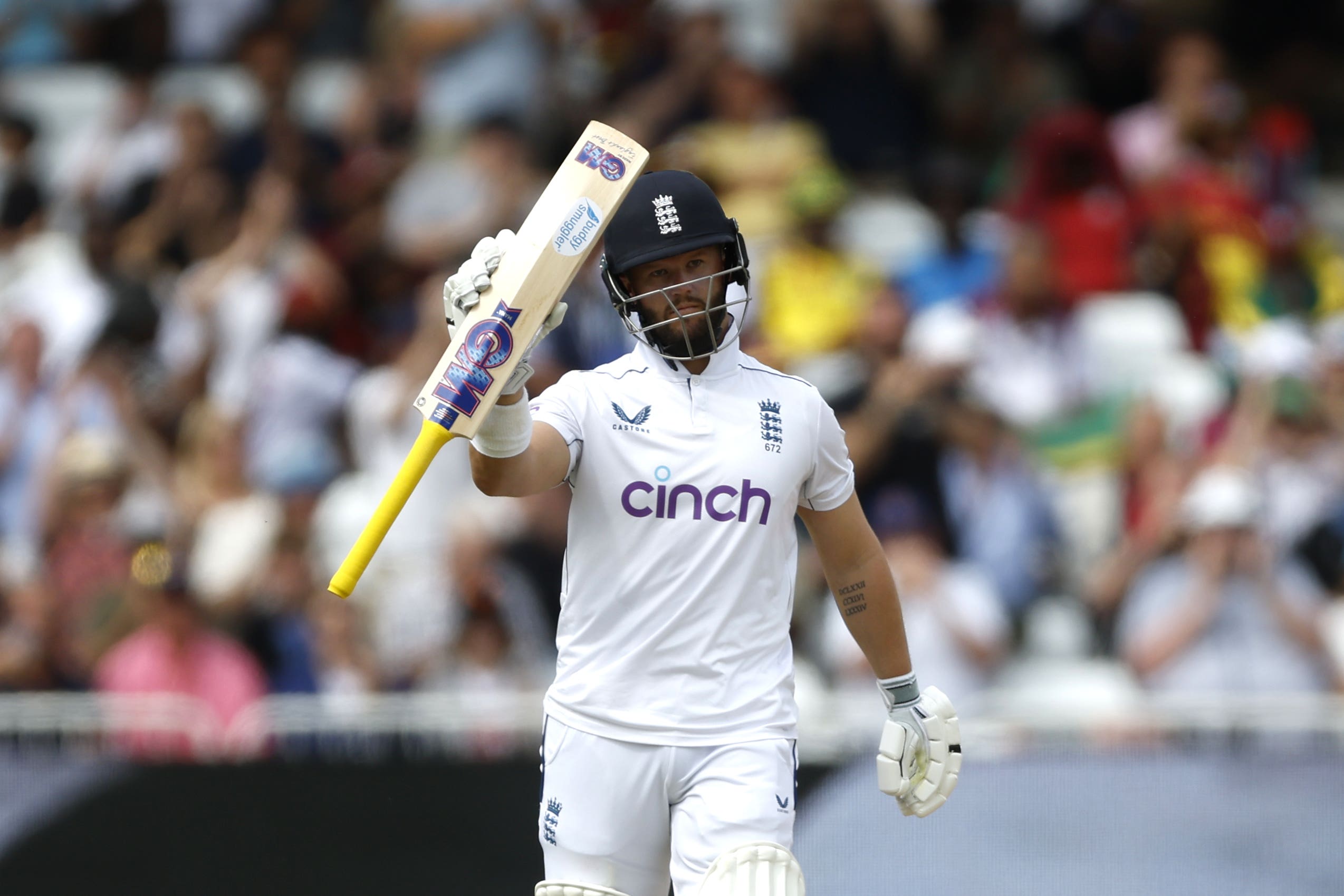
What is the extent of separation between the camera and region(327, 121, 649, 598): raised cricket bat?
3525 mm

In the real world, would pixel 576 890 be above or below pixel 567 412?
below

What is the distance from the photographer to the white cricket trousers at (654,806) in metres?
3.77

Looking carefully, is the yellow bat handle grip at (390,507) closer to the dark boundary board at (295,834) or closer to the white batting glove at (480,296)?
the white batting glove at (480,296)

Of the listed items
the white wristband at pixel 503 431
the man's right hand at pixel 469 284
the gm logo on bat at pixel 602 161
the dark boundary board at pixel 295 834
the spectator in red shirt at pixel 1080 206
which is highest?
the spectator in red shirt at pixel 1080 206

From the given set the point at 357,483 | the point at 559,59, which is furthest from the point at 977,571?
the point at 559,59

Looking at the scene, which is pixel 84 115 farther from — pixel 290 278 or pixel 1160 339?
pixel 1160 339

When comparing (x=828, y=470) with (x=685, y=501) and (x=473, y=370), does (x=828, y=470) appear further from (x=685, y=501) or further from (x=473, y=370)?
(x=473, y=370)

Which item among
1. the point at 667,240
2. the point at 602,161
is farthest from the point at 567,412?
the point at 602,161

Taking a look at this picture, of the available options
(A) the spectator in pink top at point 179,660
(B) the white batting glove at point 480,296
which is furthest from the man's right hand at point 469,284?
(A) the spectator in pink top at point 179,660

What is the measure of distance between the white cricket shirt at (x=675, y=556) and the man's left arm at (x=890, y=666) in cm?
25

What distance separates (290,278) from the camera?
29.2 ft

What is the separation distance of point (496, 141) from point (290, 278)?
1283 mm

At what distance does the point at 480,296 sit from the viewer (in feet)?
11.9

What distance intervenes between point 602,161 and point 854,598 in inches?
47.2
